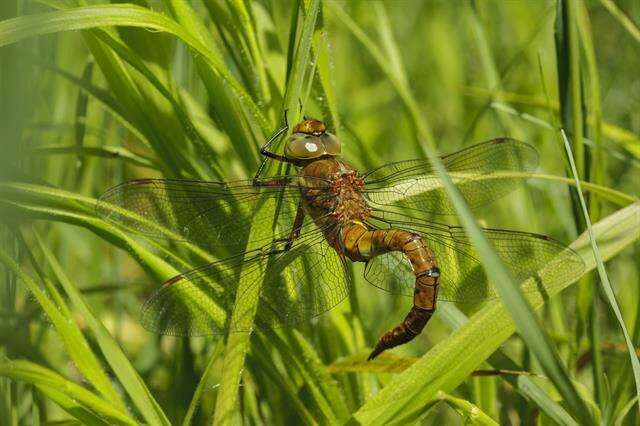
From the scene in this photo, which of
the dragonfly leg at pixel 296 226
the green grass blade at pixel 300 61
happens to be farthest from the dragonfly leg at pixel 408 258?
the green grass blade at pixel 300 61

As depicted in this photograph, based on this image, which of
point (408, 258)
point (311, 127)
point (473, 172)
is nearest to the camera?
point (408, 258)

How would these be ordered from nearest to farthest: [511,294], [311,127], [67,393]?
[511,294], [67,393], [311,127]

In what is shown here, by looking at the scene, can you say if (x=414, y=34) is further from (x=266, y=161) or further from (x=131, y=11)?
(x=131, y=11)

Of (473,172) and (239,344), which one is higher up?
(473,172)

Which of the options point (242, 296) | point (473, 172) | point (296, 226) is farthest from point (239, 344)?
point (473, 172)

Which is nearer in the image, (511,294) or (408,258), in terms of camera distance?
(511,294)

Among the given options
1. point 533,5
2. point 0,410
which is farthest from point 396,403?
point 533,5

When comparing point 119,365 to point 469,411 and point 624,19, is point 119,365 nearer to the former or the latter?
point 469,411

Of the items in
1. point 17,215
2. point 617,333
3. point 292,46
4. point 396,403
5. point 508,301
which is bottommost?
point 508,301
